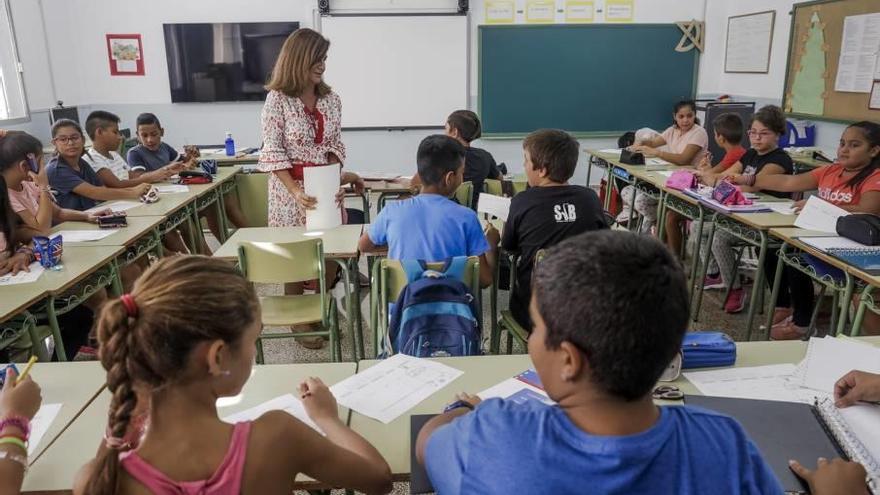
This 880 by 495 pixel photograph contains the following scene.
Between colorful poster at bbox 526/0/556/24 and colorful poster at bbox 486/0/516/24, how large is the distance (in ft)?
0.58

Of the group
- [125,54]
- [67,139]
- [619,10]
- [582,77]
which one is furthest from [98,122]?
[619,10]

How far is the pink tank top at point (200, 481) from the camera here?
94cm

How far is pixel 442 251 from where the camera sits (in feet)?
7.82

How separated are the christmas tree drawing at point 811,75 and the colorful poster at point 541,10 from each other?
8.28 feet

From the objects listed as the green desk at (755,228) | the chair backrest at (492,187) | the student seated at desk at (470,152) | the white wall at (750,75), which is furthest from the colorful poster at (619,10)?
the green desk at (755,228)

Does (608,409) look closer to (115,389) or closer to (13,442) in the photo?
(115,389)

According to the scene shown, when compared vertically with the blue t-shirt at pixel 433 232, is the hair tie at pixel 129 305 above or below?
above

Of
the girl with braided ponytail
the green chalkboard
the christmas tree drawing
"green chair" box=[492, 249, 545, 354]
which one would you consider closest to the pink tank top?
the girl with braided ponytail

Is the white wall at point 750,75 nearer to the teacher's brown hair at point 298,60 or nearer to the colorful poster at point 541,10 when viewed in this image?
the colorful poster at point 541,10

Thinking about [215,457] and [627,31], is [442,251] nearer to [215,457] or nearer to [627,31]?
[215,457]

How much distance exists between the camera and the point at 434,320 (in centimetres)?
195

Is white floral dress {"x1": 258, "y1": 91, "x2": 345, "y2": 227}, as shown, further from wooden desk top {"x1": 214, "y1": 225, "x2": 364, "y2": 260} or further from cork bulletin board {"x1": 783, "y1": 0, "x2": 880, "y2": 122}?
cork bulletin board {"x1": 783, "y1": 0, "x2": 880, "y2": 122}

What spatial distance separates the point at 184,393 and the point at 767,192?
3.97 m

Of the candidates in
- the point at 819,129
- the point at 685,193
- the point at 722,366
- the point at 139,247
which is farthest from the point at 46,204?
the point at 819,129
